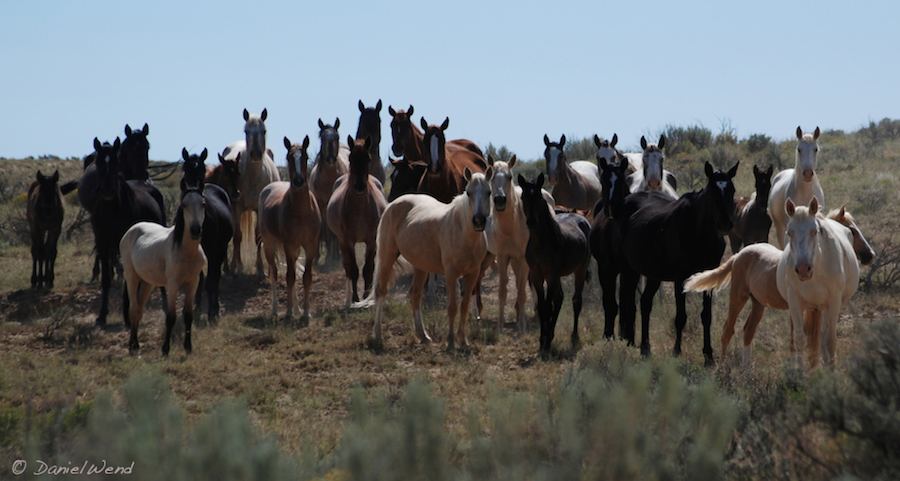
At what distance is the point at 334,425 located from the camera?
902cm

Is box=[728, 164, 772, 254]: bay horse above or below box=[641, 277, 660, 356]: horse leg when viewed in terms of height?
above

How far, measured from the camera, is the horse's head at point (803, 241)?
970cm

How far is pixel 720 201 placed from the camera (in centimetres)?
1191

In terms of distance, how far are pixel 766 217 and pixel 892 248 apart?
3.21 meters

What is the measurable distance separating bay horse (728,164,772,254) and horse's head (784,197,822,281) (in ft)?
19.5

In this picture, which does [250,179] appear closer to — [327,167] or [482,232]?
[327,167]

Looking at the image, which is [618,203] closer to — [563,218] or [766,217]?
[563,218]

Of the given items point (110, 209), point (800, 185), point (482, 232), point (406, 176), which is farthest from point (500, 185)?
point (110, 209)

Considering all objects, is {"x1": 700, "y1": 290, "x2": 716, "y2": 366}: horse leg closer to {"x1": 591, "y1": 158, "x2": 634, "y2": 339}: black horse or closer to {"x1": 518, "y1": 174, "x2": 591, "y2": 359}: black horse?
{"x1": 591, "y1": 158, "x2": 634, "y2": 339}: black horse

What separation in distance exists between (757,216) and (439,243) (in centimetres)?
478

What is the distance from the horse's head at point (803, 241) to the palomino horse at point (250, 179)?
11564mm

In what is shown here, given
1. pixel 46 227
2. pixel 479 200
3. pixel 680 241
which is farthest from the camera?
pixel 46 227

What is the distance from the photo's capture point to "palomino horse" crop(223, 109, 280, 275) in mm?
20000

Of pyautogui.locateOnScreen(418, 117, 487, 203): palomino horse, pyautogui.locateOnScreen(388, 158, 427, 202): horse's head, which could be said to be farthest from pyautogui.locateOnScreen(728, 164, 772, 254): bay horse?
pyautogui.locateOnScreen(388, 158, 427, 202): horse's head
